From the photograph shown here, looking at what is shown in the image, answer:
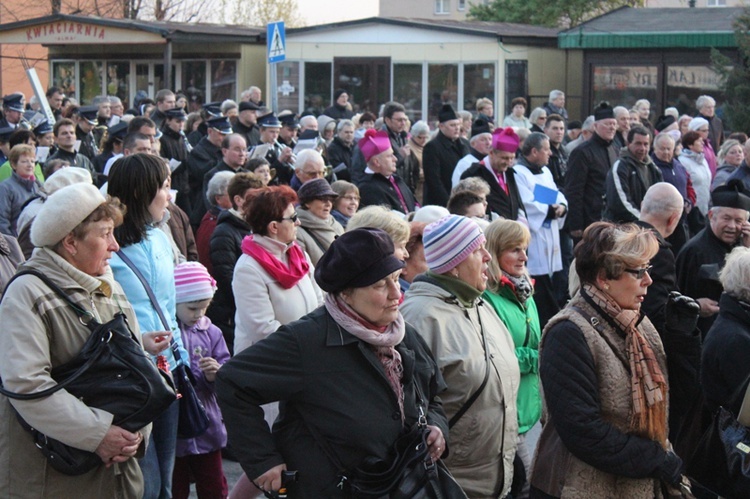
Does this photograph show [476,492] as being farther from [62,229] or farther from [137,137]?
[137,137]

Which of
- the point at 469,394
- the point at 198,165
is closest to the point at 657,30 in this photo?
the point at 198,165

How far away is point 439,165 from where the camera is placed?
12516mm

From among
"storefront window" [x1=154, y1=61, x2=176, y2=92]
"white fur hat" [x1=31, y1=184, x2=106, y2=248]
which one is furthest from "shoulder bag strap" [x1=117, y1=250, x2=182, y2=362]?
"storefront window" [x1=154, y1=61, x2=176, y2=92]

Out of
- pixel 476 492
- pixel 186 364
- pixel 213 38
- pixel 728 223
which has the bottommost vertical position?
pixel 476 492

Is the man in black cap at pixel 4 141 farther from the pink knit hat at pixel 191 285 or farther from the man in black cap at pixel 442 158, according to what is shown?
the pink knit hat at pixel 191 285

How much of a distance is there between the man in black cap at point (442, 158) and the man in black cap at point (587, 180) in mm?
1335

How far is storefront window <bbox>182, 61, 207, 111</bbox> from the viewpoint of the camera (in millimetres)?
27797

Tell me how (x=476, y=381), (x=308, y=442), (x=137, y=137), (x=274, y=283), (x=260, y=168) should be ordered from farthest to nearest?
(x=260, y=168) < (x=137, y=137) < (x=274, y=283) < (x=476, y=381) < (x=308, y=442)

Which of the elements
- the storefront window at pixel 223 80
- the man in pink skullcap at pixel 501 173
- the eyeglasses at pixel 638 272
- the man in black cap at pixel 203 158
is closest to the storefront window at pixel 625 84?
the storefront window at pixel 223 80

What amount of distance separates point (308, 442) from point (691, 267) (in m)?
4.22

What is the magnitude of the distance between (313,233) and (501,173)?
3.84 metres

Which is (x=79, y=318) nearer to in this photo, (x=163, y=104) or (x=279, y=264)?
(x=279, y=264)

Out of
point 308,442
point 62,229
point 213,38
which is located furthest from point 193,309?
point 213,38

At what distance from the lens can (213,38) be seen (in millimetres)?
26281
